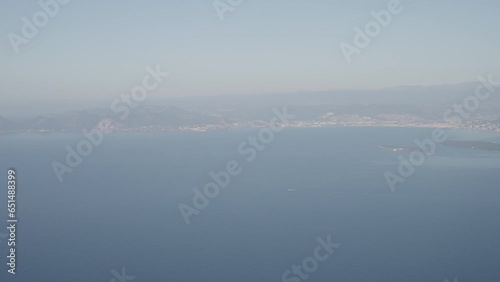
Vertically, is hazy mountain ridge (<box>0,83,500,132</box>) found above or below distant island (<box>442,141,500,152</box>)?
above

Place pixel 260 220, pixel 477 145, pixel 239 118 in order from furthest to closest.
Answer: pixel 239 118 < pixel 477 145 < pixel 260 220

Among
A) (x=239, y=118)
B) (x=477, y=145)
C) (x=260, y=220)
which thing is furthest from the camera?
(x=239, y=118)

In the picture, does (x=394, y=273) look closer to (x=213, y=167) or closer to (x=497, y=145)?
(x=213, y=167)

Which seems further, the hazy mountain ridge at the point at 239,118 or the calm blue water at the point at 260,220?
the hazy mountain ridge at the point at 239,118

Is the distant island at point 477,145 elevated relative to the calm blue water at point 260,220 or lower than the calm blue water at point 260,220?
elevated

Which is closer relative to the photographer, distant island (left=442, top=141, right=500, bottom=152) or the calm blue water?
the calm blue water

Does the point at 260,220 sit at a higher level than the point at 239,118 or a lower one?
lower

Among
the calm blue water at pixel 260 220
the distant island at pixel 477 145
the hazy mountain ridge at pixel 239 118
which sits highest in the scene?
the hazy mountain ridge at pixel 239 118

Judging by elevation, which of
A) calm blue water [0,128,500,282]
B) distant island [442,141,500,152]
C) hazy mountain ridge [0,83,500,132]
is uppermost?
hazy mountain ridge [0,83,500,132]

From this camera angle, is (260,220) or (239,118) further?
(239,118)
